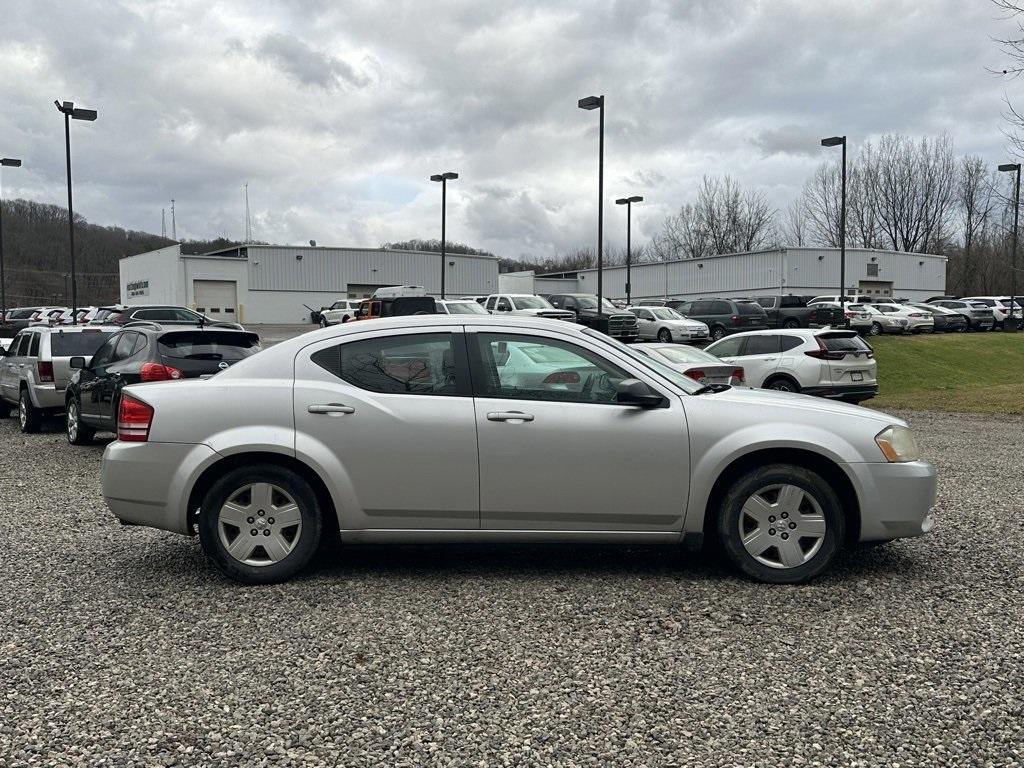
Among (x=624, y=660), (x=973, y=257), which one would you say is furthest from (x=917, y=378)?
(x=973, y=257)

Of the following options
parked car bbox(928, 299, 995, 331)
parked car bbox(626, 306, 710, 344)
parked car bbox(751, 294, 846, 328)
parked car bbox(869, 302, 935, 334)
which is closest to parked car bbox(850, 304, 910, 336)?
parked car bbox(869, 302, 935, 334)

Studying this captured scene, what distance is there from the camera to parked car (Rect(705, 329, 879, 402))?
1619 cm

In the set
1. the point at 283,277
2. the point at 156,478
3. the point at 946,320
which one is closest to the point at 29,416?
the point at 156,478

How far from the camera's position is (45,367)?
42.7 feet

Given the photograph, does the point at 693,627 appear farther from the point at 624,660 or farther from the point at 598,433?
the point at 598,433

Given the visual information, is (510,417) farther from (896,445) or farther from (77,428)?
(77,428)

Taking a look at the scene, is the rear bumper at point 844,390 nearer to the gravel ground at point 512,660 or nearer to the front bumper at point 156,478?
the gravel ground at point 512,660

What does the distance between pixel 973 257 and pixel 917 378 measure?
61806 mm

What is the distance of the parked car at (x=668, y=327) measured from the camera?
32219 millimetres

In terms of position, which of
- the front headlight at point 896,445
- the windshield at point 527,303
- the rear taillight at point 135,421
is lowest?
the front headlight at point 896,445

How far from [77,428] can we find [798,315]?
30618 millimetres

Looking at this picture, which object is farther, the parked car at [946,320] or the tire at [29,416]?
the parked car at [946,320]

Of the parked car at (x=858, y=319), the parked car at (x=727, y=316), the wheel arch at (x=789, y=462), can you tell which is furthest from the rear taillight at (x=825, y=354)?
the parked car at (x=858, y=319)

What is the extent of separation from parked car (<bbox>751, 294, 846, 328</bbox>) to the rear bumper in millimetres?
18442
